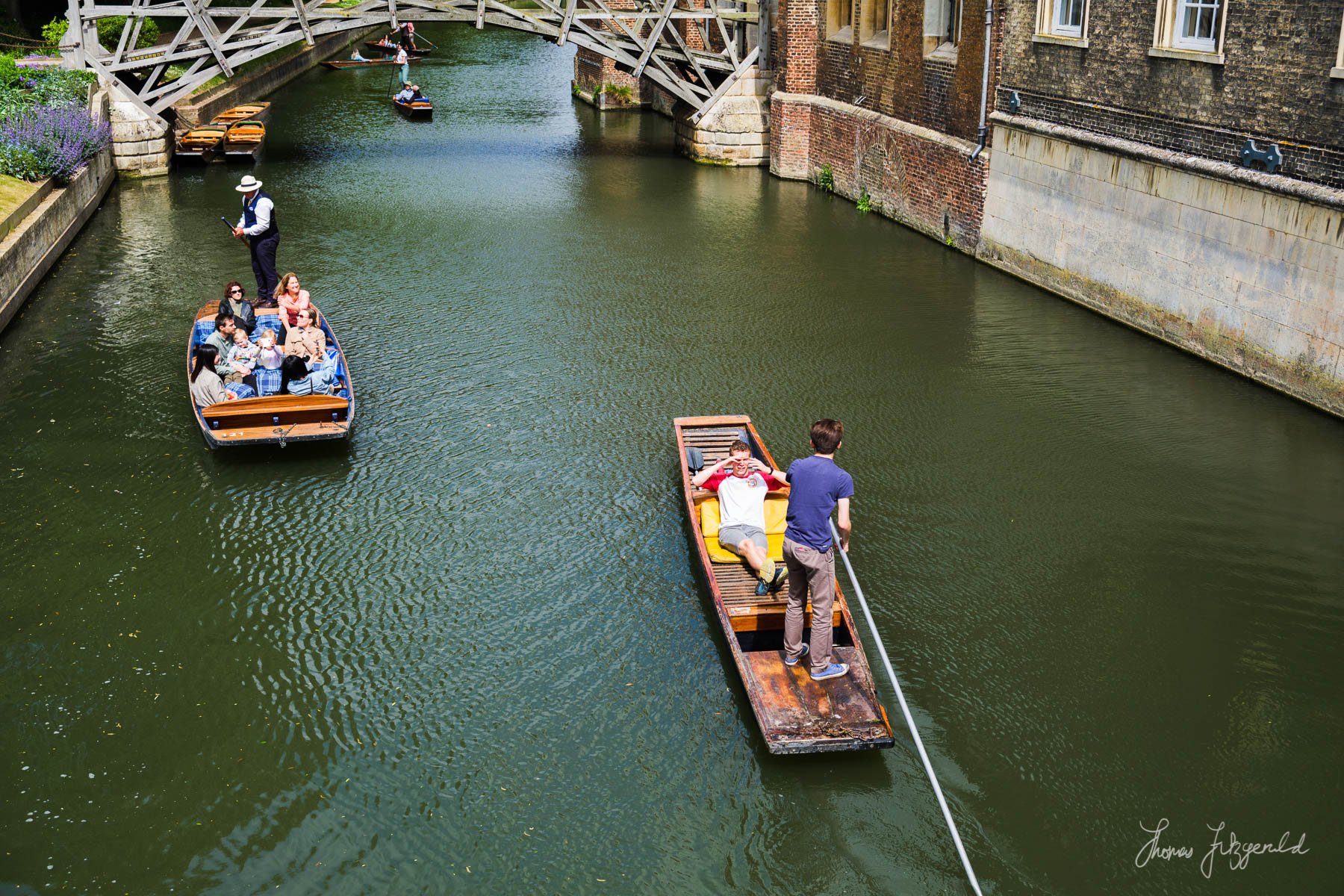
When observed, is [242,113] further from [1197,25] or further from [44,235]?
[1197,25]

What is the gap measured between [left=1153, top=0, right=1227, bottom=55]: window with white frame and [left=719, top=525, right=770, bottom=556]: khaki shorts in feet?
26.7

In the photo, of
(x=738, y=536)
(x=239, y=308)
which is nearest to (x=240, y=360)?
(x=239, y=308)

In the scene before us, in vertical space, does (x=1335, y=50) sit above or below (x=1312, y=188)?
above

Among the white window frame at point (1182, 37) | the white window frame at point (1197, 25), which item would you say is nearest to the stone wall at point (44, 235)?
the white window frame at point (1182, 37)

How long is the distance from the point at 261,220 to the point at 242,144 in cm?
1302

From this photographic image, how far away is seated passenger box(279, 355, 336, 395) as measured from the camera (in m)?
11.9

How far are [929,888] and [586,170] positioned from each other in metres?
21.4

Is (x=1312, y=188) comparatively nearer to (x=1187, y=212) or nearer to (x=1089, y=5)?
(x=1187, y=212)

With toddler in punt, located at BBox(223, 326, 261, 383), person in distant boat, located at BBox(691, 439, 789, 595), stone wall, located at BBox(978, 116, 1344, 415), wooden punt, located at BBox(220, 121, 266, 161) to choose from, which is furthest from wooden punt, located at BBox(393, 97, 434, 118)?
person in distant boat, located at BBox(691, 439, 789, 595)

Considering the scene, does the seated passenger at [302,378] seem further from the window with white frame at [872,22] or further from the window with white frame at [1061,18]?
the window with white frame at [872,22]

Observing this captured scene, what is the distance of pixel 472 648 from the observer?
28.5 ft

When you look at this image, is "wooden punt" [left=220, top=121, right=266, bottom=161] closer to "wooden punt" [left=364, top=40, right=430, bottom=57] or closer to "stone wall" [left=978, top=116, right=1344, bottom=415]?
"stone wall" [left=978, top=116, right=1344, bottom=415]

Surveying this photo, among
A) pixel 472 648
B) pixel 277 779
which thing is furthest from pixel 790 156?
pixel 277 779

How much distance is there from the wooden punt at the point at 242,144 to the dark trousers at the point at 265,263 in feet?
41.2
